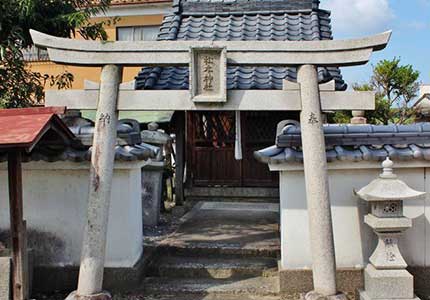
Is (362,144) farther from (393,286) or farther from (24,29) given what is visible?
(24,29)

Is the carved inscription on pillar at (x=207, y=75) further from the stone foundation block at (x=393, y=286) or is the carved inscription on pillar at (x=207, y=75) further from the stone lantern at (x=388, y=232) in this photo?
the stone foundation block at (x=393, y=286)

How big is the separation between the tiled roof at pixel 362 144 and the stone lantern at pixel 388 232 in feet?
1.87

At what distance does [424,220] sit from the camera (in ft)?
22.3

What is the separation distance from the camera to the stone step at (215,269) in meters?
7.38

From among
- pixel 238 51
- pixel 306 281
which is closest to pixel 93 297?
pixel 306 281

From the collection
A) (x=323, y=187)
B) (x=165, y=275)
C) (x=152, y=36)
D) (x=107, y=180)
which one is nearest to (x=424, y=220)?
(x=323, y=187)

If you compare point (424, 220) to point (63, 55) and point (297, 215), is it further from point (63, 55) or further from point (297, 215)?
point (63, 55)

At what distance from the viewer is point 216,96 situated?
19.3ft

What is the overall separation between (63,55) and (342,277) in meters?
5.15

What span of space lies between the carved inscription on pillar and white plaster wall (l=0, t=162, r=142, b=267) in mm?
1774

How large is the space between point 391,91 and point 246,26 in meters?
13.6

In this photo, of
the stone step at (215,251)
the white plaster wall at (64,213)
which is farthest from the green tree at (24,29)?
the stone step at (215,251)

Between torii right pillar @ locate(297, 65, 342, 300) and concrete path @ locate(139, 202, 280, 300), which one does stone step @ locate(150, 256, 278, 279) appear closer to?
concrete path @ locate(139, 202, 280, 300)

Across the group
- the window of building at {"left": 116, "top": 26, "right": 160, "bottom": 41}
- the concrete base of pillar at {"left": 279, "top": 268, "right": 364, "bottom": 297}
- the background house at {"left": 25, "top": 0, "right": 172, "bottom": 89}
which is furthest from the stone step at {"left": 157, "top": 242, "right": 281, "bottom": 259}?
the window of building at {"left": 116, "top": 26, "right": 160, "bottom": 41}
